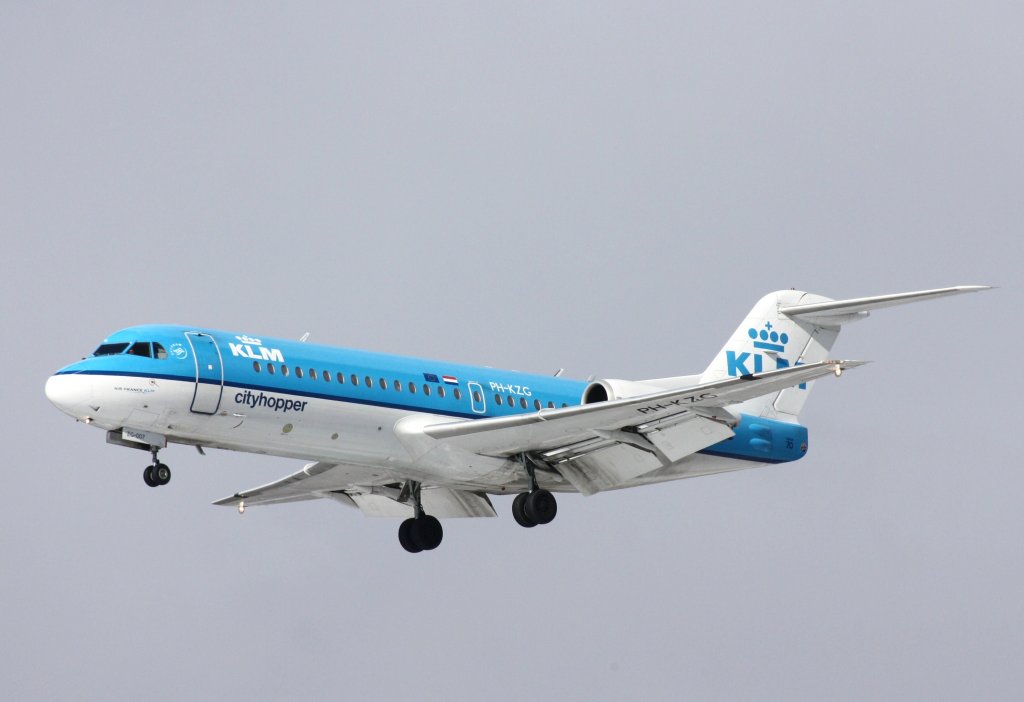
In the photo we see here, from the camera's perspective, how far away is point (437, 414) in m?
30.8

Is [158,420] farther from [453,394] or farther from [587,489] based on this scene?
[587,489]

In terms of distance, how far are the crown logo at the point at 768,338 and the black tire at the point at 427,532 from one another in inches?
302

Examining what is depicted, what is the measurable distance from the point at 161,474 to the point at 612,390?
841 centimetres

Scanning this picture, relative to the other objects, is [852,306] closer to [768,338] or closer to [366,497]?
[768,338]

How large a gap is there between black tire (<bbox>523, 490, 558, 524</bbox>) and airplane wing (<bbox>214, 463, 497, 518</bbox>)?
94.3 inches

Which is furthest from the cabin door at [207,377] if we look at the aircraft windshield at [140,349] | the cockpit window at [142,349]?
the cockpit window at [142,349]

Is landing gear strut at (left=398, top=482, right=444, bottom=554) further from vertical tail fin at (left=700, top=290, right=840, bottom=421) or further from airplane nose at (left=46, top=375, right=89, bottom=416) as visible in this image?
airplane nose at (left=46, top=375, right=89, bottom=416)

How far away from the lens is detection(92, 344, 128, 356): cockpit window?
2836cm

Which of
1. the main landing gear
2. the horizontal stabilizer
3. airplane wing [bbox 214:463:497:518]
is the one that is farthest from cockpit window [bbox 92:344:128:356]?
the horizontal stabilizer

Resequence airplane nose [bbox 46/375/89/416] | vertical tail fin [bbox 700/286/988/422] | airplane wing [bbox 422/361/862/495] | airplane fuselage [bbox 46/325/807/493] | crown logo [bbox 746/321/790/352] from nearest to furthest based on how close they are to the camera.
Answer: airplane nose [bbox 46/375/89/416] < airplane fuselage [bbox 46/325/807/493] < airplane wing [bbox 422/361/862/495] < vertical tail fin [bbox 700/286/988/422] < crown logo [bbox 746/321/790/352]

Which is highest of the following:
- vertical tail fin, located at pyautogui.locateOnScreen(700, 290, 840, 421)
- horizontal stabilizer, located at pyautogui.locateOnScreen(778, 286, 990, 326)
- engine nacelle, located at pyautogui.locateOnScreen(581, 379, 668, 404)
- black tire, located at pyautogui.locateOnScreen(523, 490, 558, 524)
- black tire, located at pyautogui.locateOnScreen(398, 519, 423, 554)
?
horizontal stabilizer, located at pyautogui.locateOnScreen(778, 286, 990, 326)

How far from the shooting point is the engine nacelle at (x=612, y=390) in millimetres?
31298

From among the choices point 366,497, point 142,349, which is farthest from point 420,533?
point 142,349

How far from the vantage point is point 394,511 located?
34656 mm
